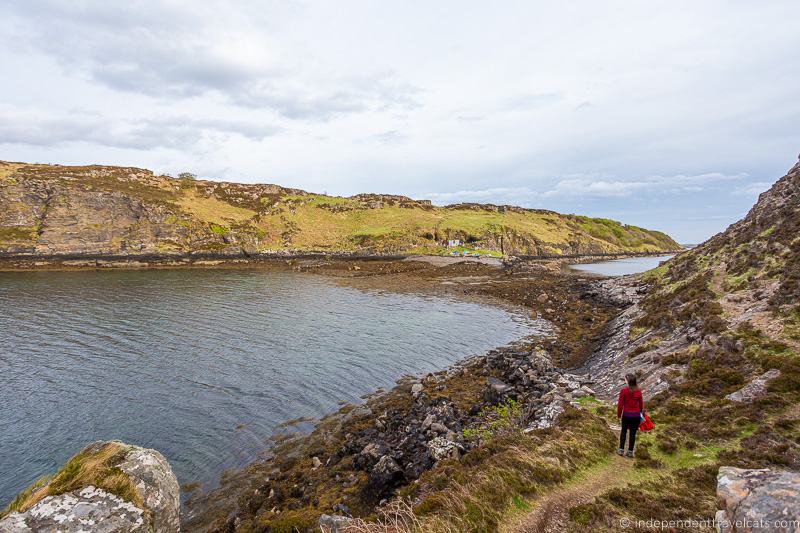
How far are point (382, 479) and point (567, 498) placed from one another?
605 cm

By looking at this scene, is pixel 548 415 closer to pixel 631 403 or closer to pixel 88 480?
pixel 631 403

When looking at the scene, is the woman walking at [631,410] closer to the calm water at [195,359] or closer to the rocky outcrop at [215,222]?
the calm water at [195,359]

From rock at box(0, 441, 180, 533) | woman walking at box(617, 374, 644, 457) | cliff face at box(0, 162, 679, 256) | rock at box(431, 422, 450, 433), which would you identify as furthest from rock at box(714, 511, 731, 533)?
cliff face at box(0, 162, 679, 256)

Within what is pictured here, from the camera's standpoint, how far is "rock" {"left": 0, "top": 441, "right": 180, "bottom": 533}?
6.78m

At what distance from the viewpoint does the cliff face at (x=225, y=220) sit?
82375 mm

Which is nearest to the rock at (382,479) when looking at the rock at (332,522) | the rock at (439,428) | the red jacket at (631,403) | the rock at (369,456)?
the rock at (369,456)

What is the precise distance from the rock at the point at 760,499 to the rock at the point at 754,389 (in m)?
9.83

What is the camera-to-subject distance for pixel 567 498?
933cm

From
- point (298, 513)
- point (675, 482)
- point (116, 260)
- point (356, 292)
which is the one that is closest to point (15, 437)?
point (298, 513)

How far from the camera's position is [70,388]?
69.7 ft

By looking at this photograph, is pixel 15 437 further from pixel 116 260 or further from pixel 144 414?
pixel 116 260

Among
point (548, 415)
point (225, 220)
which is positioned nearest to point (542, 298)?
point (548, 415)

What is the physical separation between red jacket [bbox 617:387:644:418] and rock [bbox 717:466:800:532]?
229 inches

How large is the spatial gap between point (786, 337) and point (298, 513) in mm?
20011
